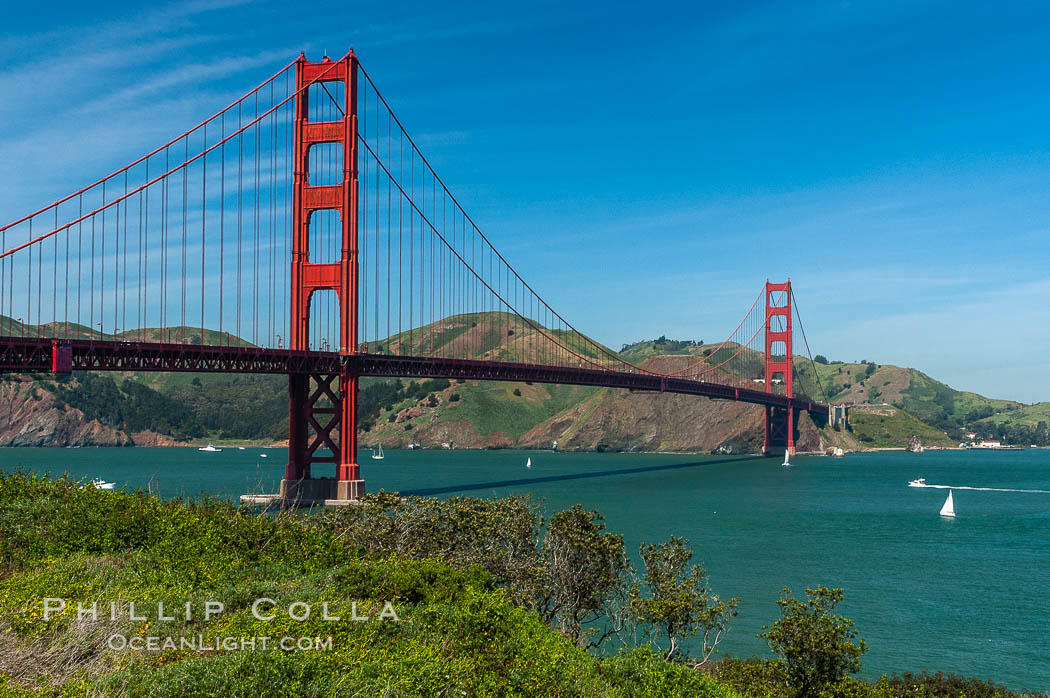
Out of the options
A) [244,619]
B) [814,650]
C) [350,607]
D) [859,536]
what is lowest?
[859,536]

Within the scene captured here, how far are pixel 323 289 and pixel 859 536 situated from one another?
3799 cm

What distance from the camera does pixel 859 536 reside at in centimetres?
5416

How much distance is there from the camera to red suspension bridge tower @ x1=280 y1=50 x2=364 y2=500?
190ft

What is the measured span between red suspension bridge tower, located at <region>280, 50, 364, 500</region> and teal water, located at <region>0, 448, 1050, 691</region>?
16.7ft

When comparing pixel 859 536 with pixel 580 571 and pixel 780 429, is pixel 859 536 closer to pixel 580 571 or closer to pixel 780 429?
pixel 580 571

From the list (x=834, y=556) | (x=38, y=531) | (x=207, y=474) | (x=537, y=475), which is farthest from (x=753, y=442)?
(x=38, y=531)

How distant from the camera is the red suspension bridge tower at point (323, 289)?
190ft

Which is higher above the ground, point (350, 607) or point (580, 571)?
point (350, 607)

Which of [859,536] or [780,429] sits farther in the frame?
[780,429]

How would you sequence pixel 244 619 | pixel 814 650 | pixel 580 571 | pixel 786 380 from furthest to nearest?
pixel 786 380, pixel 580 571, pixel 814 650, pixel 244 619

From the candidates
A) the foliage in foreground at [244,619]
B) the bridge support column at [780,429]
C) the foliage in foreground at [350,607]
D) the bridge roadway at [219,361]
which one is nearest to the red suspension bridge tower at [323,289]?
the bridge roadway at [219,361]

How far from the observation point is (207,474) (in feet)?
351

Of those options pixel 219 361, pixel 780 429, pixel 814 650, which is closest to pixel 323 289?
pixel 219 361

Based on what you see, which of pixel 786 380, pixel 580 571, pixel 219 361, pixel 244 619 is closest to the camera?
pixel 244 619
